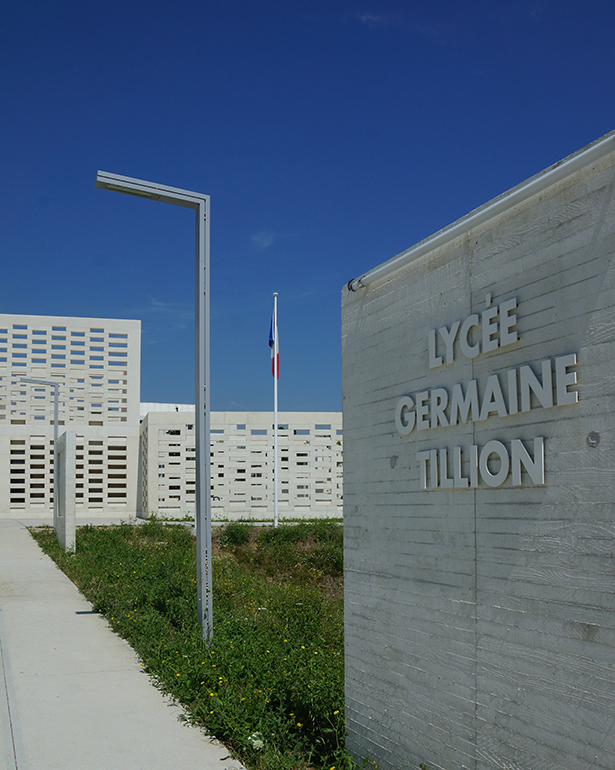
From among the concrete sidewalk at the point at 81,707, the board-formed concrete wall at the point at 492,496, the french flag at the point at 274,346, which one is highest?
the french flag at the point at 274,346

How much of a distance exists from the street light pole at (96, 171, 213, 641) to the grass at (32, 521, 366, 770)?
57cm

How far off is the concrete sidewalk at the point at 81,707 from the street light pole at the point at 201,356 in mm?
1106

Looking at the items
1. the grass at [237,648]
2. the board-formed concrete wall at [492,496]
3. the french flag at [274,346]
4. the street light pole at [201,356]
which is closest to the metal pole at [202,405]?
the street light pole at [201,356]

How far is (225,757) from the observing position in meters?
4.83

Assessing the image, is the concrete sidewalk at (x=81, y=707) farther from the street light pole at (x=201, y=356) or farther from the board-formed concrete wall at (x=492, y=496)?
the board-formed concrete wall at (x=492, y=496)

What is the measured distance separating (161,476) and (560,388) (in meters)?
24.2

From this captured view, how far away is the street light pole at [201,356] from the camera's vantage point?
25.5 ft

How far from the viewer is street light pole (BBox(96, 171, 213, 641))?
7777 millimetres

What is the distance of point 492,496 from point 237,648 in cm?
424

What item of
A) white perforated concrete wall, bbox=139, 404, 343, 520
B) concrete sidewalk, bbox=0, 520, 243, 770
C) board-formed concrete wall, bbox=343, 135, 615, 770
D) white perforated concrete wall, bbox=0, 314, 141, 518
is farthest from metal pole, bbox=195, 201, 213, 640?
white perforated concrete wall, bbox=0, 314, 141, 518

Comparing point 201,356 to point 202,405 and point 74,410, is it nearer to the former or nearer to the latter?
point 202,405

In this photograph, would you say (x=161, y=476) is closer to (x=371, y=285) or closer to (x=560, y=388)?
(x=371, y=285)

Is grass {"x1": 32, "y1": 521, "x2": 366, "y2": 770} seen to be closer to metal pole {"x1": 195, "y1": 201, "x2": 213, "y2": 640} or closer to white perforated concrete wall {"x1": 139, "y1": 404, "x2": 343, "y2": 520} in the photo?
metal pole {"x1": 195, "y1": 201, "x2": 213, "y2": 640}

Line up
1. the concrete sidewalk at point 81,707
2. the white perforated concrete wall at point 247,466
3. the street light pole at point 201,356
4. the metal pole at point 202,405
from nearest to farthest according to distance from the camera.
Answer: the concrete sidewalk at point 81,707 < the street light pole at point 201,356 < the metal pole at point 202,405 < the white perforated concrete wall at point 247,466
